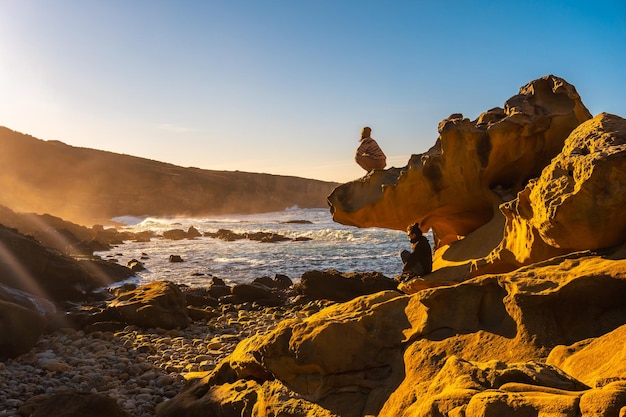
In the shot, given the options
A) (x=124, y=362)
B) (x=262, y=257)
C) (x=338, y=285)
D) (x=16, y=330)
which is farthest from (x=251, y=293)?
(x=262, y=257)

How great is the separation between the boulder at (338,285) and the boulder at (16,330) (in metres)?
6.46

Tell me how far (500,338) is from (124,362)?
572 centimetres

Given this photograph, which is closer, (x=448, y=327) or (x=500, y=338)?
(x=500, y=338)

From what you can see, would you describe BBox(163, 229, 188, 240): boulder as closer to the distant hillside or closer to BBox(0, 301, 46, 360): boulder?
BBox(0, 301, 46, 360): boulder

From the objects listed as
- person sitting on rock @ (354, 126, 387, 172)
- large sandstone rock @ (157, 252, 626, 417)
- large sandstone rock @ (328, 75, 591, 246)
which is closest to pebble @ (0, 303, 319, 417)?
large sandstone rock @ (157, 252, 626, 417)

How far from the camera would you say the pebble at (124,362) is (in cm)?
588

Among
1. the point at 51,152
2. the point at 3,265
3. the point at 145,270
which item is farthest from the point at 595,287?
the point at 51,152

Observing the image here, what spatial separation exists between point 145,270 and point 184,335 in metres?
10.3

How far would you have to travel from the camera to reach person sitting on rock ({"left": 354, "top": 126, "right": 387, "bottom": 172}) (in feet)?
31.0

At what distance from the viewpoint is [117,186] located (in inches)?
2886

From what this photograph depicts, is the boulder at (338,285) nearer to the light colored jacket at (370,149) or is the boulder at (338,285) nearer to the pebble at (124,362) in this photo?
the pebble at (124,362)

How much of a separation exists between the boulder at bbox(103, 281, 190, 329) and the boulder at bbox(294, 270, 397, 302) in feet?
11.4

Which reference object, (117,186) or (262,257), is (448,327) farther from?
(117,186)

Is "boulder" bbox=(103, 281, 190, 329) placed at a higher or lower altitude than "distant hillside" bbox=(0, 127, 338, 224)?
lower
